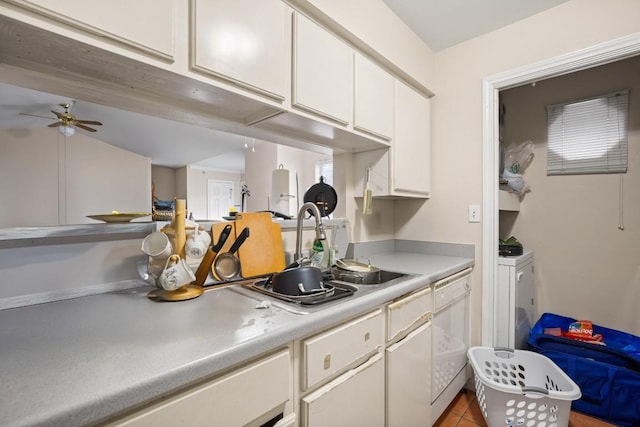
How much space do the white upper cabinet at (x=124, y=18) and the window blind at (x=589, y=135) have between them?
2835 millimetres

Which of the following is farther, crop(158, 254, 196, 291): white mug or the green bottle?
the green bottle

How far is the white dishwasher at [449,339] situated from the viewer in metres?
1.50

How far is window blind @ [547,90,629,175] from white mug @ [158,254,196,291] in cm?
282

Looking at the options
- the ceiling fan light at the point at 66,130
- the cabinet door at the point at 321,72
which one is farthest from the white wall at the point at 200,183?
the cabinet door at the point at 321,72

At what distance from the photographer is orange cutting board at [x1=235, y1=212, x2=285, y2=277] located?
1309 millimetres

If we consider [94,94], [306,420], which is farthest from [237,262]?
[94,94]

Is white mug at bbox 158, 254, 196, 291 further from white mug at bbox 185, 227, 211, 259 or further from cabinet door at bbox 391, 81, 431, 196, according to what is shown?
cabinet door at bbox 391, 81, 431, 196

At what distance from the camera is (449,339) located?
1.65 meters

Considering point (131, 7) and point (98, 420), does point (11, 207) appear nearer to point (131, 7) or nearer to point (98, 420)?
point (131, 7)

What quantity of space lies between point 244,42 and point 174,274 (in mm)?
812

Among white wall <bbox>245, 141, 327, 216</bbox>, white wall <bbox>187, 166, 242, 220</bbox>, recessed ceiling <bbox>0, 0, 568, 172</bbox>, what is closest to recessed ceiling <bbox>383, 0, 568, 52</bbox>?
recessed ceiling <bbox>0, 0, 568, 172</bbox>

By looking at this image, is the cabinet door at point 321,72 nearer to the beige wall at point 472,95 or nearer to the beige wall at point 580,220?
the beige wall at point 472,95

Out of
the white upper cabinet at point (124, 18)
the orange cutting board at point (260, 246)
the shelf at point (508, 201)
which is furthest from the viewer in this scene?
the shelf at point (508, 201)

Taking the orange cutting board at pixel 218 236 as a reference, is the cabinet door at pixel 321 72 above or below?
above
